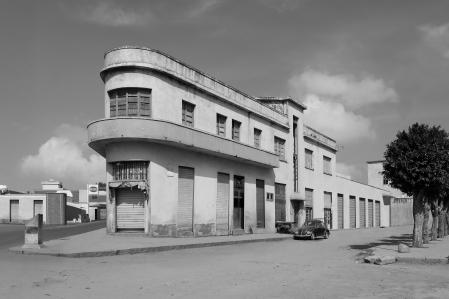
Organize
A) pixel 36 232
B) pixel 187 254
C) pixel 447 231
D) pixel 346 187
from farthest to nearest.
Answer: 1. pixel 346 187
2. pixel 447 231
3. pixel 187 254
4. pixel 36 232

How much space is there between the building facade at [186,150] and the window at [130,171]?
53 millimetres

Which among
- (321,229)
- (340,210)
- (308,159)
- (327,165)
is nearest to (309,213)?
(308,159)

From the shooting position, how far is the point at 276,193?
42.0 metres

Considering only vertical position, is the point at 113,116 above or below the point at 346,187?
above

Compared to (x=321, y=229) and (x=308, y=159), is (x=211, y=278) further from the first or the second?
(x=308, y=159)

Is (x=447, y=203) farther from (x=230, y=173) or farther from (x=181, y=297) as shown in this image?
(x=181, y=297)

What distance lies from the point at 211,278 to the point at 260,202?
2621cm

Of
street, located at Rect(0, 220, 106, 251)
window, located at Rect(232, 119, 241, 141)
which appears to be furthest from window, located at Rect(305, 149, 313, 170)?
street, located at Rect(0, 220, 106, 251)

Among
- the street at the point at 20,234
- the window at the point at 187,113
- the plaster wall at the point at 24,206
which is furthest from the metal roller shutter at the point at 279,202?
the plaster wall at the point at 24,206

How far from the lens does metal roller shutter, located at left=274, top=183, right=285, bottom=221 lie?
4200 centimetres

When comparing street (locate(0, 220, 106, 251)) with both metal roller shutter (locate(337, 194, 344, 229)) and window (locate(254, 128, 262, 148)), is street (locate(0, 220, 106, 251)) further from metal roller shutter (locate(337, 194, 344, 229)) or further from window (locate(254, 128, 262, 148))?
metal roller shutter (locate(337, 194, 344, 229))

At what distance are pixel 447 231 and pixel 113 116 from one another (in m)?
28.3

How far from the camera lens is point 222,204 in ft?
109

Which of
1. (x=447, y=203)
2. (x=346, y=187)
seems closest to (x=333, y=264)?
(x=447, y=203)
